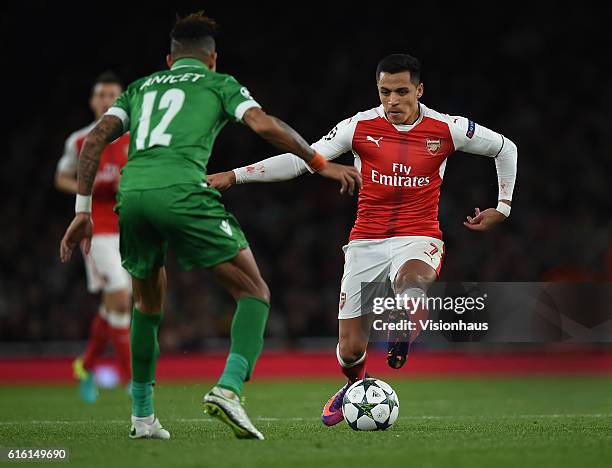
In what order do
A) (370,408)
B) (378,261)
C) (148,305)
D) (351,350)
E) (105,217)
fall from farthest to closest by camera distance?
(105,217), (378,261), (351,350), (370,408), (148,305)

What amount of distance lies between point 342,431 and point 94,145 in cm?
223

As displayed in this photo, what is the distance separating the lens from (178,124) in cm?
537

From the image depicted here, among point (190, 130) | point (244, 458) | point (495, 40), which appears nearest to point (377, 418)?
point (244, 458)

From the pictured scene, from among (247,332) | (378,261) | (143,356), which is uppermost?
(378,261)

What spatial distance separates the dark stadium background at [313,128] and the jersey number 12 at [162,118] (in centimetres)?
1071

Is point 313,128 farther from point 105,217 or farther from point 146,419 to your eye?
point 146,419

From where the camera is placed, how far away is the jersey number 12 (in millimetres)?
5367

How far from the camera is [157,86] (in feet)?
18.0

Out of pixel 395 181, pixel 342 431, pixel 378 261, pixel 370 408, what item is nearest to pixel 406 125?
pixel 395 181

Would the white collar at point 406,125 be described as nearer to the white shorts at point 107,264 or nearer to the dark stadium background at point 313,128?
the white shorts at point 107,264

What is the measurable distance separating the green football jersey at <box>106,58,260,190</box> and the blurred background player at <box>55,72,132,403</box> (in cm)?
438

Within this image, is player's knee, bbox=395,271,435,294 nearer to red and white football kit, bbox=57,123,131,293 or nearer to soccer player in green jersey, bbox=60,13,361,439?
soccer player in green jersey, bbox=60,13,361,439

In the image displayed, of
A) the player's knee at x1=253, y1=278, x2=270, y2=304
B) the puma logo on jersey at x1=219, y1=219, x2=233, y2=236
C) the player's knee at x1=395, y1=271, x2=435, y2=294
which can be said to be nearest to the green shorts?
the puma logo on jersey at x1=219, y1=219, x2=233, y2=236

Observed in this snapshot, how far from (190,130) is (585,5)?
16.0 meters
